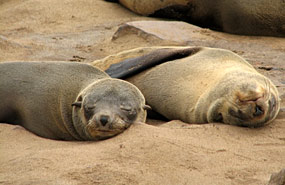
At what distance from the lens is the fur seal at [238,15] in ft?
29.0

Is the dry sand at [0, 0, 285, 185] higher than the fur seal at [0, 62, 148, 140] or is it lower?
higher

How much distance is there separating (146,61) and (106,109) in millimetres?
1451

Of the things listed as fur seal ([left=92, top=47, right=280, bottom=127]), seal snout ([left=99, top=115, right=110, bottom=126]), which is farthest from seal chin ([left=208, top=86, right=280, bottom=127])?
seal snout ([left=99, top=115, right=110, bottom=126])

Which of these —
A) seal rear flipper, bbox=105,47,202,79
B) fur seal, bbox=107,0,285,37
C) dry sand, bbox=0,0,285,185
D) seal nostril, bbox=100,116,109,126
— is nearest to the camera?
dry sand, bbox=0,0,285,185

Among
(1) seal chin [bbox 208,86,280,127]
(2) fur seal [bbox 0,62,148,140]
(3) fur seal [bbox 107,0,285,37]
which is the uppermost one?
(1) seal chin [bbox 208,86,280,127]

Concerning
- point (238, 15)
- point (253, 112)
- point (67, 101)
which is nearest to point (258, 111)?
point (253, 112)

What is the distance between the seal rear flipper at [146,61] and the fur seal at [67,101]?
0.42 m

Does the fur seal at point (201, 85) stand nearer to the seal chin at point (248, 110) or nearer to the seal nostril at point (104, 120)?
the seal chin at point (248, 110)

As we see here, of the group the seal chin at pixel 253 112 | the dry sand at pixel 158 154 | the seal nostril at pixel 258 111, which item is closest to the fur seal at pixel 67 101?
the dry sand at pixel 158 154

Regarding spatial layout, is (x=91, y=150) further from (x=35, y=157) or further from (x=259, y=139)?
(x=259, y=139)

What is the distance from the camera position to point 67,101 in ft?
17.9

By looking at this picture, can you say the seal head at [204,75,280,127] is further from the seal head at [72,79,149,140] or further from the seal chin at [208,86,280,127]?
the seal head at [72,79,149,140]

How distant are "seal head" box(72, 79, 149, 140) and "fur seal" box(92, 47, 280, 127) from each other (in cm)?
48

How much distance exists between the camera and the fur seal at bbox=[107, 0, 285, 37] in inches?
348
